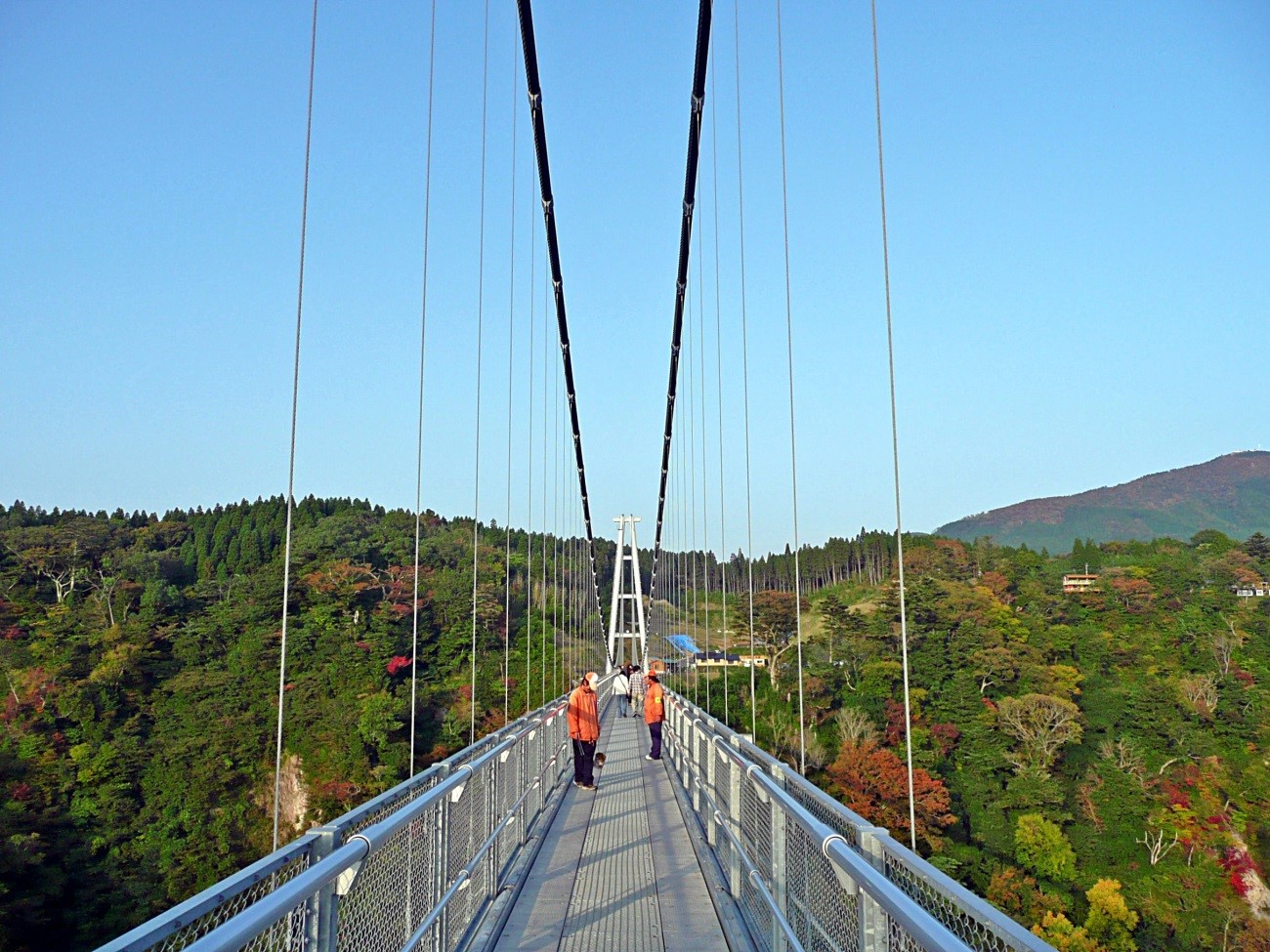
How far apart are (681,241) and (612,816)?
13.1m

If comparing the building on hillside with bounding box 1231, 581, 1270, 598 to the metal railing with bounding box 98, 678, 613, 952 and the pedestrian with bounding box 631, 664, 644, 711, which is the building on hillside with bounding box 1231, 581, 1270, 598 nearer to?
the pedestrian with bounding box 631, 664, 644, 711

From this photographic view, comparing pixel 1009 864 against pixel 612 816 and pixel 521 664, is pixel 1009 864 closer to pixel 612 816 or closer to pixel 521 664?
pixel 521 664

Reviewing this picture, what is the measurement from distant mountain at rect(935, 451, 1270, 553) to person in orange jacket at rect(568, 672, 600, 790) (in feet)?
265

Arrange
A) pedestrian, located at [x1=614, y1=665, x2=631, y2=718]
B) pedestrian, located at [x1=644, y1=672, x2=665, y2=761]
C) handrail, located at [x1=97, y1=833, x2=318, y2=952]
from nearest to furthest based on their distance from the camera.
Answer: handrail, located at [x1=97, y1=833, x2=318, y2=952]
pedestrian, located at [x1=644, y1=672, x2=665, y2=761]
pedestrian, located at [x1=614, y1=665, x2=631, y2=718]

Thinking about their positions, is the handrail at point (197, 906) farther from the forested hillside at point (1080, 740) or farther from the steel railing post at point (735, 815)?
the forested hillside at point (1080, 740)

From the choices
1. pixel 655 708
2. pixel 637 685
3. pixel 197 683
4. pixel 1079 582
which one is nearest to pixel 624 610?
pixel 1079 582

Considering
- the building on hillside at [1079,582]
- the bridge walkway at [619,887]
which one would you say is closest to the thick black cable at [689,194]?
the bridge walkway at [619,887]

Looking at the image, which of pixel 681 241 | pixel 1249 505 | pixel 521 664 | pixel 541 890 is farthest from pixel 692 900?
pixel 1249 505

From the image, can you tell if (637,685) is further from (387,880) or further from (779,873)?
(387,880)

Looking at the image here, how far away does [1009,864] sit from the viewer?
2984 cm

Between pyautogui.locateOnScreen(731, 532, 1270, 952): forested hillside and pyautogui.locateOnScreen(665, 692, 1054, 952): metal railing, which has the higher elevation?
pyautogui.locateOnScreen(665, 692, 1054, 952): metal railing

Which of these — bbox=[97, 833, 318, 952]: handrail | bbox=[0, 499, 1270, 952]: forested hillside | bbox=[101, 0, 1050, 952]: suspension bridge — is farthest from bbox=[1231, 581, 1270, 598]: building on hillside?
bbox=[97, 833, 318, 952]: handrail

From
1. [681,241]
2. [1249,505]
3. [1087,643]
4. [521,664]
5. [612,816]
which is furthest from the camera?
[1249,505]

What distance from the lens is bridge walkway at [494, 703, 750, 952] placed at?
4055 millimetres
